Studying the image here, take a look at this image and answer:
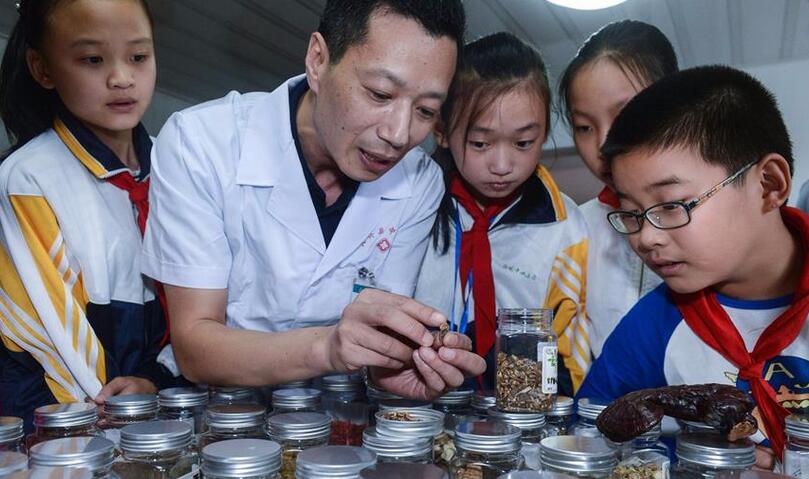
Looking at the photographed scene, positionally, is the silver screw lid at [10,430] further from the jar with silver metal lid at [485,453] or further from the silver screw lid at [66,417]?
the jar with silver metal lid at [485,453]

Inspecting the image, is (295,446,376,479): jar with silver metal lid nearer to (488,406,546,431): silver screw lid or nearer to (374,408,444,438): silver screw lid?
(374,408,444,438): silver screw lid

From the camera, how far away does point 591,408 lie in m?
0.84

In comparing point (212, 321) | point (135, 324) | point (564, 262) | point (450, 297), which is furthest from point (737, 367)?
point (135, 324)

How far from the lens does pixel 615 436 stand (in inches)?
27.8

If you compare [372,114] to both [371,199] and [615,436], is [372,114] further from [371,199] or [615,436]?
[615,436]

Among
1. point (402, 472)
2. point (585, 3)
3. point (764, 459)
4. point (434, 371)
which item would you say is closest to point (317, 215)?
point (434, 371)

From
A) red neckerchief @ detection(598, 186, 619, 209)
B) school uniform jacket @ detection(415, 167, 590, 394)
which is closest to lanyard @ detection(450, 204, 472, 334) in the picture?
school uniform jacket @ detection(415, 167, 590, 394)

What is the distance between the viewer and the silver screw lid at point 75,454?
0.60m

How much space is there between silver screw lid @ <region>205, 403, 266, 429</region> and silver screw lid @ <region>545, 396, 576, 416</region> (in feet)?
1.19

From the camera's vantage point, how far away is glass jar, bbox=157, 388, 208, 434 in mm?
884

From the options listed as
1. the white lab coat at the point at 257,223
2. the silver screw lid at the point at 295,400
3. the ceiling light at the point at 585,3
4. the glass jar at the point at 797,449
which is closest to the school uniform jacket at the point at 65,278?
the white lab coat at the point at 257,223

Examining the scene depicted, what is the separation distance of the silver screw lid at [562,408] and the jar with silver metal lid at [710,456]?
0.18 m

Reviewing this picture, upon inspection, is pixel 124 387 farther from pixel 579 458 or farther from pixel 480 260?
pixel 579 458

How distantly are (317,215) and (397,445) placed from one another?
0.55m
